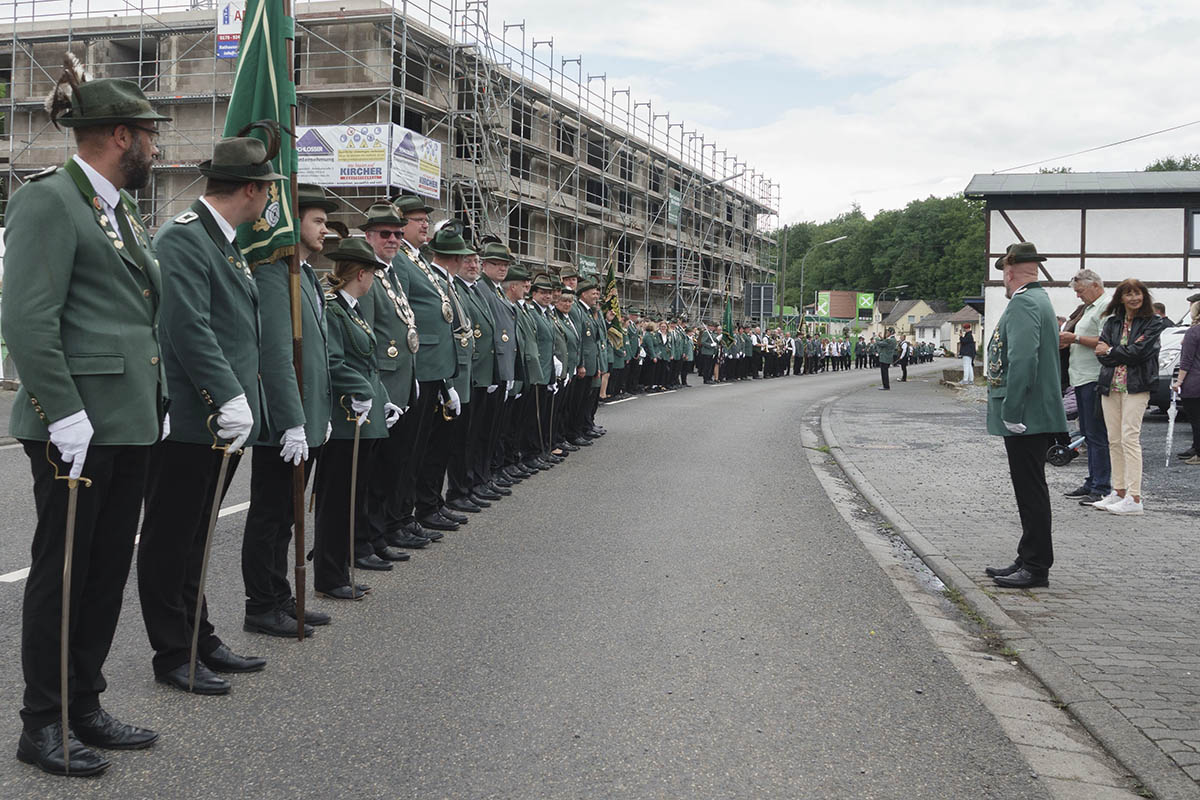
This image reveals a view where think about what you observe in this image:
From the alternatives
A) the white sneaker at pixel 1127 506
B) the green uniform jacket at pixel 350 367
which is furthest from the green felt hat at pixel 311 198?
the white sneaker at pixel 1127 506

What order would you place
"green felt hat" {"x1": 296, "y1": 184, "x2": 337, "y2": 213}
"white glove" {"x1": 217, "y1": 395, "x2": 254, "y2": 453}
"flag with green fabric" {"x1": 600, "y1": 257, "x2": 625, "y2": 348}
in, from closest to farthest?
"white glove" {"x1": 217, "y1": 395, "x2": 254, "y2": 453} → "green felt hat" {"x1": 296, "y1": 184, "x2": 337, "y2": 213} → "flag with green fabric" {"x1": 600, "y1": 257, "x2": 625, "y2": 348}

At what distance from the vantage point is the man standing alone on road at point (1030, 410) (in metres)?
6.64

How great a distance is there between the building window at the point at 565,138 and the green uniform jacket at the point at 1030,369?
42.8 meters

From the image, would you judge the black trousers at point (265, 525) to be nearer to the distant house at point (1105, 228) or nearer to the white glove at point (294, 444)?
the white glove at point (294, 444)

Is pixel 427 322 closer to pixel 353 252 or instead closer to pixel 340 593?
pixel 353 252

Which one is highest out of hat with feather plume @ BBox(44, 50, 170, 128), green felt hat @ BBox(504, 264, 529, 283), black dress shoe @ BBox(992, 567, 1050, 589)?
hat with feather plume @ BBox(44, 50, 170, 128)

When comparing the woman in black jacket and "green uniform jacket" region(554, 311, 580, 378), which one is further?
"green uniform jacket" region(554, 311, 580, 378)

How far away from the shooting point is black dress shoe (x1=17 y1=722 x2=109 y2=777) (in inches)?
140

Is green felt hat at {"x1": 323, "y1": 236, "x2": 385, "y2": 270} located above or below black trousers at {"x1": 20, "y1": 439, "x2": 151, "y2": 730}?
above

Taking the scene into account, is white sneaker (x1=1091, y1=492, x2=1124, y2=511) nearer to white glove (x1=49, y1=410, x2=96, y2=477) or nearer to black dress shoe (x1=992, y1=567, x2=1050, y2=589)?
black dress shoe (x1=992, y1=567, x2=1050, y2=589)

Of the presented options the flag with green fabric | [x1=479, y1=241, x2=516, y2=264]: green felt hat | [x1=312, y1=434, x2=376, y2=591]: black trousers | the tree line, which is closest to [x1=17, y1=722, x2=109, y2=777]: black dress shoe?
[x1=312, y1=434, x2=376, y2=591]: black trousers

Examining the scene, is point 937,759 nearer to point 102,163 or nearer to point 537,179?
point 102,163

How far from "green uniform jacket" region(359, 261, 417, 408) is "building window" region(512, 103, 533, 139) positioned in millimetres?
37681

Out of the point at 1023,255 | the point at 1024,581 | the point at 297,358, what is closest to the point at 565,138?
the point at 1023,255
